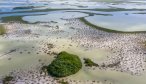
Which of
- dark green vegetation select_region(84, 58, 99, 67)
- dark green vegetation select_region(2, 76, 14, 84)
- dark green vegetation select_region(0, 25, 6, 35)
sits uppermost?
dark green vegetation select_region(0, 25, 6, 35)

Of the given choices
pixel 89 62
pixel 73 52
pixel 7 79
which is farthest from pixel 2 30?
pixel 89 62

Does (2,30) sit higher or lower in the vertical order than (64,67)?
higher

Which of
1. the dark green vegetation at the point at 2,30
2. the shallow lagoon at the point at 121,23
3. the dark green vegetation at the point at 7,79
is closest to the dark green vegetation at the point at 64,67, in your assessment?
the dark green vegetation at the point at 7,79

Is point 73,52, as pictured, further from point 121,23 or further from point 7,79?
point 121,23

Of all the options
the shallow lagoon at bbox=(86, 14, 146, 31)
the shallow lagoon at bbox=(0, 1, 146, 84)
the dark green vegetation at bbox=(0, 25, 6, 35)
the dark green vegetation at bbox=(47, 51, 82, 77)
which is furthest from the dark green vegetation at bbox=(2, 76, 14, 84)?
the shallow lagoon at bbox=(86, 14, 146, 31)

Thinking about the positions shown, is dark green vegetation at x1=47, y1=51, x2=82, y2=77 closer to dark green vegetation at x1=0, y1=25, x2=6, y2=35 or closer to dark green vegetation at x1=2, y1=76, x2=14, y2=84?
dark green vegetation at x1=2, y1=76, x2=14, y2=84

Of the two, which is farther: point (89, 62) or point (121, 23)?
point (121, 23)

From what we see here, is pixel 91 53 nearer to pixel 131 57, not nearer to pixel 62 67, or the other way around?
pixel 131 57

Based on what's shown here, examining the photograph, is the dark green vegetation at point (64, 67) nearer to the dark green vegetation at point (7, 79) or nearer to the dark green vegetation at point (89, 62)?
the dark green vegetation at point (89, 62)

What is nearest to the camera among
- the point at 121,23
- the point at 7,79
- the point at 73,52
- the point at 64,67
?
the point at 7,79

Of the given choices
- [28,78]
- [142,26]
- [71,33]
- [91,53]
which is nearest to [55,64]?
[28,78]
